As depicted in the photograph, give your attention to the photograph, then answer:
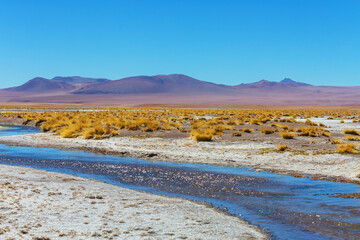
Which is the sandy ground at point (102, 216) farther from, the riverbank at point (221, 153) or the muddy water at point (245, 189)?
the riverbank at point (221, 153)

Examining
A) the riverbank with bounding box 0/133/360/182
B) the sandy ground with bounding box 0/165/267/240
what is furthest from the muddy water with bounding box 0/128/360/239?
the riverbank with bounding box 0/133/360/182

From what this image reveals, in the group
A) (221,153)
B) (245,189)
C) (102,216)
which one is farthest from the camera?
(221,153)

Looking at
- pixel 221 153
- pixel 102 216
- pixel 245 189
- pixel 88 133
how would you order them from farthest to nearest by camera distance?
pixel 88 133, pixel 221 153, pixel 245 189, pixel 102 216

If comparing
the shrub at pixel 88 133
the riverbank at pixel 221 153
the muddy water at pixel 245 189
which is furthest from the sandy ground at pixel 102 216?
the shrub at pixel 88 133

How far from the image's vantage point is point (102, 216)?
9258mm

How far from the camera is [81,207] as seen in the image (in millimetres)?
9977

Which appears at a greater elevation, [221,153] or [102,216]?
[102,216]

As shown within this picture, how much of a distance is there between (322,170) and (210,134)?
1046cm

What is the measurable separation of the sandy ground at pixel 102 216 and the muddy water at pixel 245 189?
3.17 feet

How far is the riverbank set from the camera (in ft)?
54.7

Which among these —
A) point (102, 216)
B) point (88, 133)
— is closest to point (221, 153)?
point (88, 133)

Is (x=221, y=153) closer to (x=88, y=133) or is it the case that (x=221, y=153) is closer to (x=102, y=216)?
(x=88, y=133)

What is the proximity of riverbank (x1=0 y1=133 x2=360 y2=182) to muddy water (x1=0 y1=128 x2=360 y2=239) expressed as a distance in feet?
4.23

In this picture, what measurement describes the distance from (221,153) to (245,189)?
784 cm
